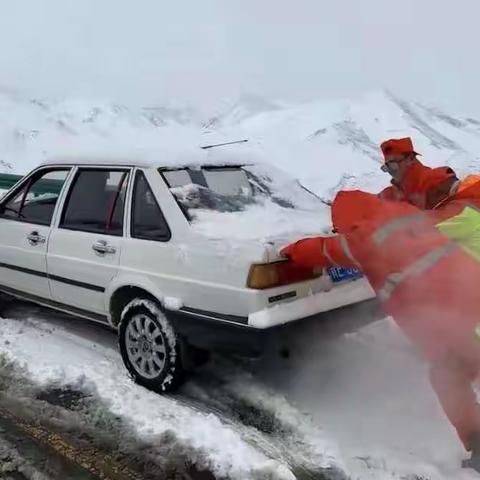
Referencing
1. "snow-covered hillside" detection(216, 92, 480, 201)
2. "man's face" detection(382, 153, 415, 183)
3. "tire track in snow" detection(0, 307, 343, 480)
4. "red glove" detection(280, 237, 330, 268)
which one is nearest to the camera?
"tire track in snow" detection(0, 307, 343, 480)

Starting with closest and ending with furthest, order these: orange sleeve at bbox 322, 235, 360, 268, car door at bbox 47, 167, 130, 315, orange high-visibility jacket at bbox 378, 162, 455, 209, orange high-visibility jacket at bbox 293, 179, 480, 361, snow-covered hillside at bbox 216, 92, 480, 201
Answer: orange high-visibility jacket at bbox 293, 179, 480, 361 → orange sleeve at bbox 322, 235, 360, 268 → orange high-visibility jacket at bbox 378, 162, 455, 209 → car door at bbox 47, 167, 130, 315 → snow-covered hillside at bbox 216, 92, 480, 201

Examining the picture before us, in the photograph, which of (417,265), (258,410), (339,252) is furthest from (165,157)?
(417,265)

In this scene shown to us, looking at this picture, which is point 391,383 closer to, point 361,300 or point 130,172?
point 361,300

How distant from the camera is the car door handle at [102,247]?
422 cm

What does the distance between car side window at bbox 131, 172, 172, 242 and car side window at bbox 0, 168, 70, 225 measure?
35.7 inches

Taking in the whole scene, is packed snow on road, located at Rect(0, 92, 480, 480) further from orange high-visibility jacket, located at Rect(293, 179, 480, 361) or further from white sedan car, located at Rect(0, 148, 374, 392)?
orange high-visibility jacket, located at Rect(293, 179, 480, 361)

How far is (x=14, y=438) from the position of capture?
11.7ft

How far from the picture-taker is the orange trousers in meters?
3.09

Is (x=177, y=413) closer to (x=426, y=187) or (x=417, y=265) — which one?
(x=417, y=265)

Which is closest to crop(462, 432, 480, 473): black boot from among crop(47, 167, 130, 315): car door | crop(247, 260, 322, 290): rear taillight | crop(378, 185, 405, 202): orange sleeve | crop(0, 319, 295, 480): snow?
crop(0, 319, 295, 480): snow

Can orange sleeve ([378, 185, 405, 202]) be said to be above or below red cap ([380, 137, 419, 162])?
below

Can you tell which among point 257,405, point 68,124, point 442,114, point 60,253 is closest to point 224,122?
point 68,124

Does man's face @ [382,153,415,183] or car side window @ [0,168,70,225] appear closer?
man's face @ [382,153,415,183]

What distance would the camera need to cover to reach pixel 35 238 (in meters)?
4.85
